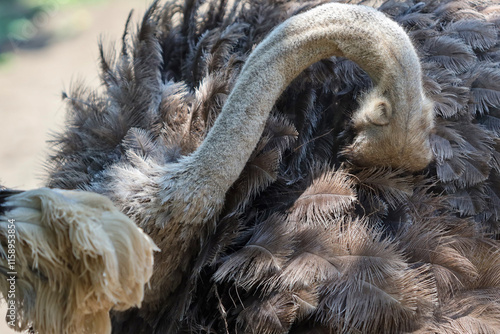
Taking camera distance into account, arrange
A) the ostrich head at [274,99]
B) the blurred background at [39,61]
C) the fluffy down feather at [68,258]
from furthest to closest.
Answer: the blurred background at [39,61]
the ostrich head at [274,99]
the fluffy down feather at [68,258]

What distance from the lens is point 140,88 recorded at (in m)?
2.18

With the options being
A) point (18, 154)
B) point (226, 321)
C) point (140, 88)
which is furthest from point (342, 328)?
point (18, 154)

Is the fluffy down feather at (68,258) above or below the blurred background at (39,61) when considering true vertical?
above

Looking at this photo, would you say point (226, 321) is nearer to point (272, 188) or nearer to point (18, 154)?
point (272, 188)

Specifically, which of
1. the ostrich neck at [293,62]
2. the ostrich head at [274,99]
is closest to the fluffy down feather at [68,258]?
the ostrich head at [274,99]

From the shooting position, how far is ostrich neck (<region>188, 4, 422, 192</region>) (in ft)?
5.92

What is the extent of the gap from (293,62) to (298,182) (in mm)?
435

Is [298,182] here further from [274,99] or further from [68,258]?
[68,258]

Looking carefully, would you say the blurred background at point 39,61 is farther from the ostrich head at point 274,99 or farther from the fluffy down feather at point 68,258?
the fluffy down feather at point 68,258

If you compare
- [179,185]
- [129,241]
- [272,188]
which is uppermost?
[129,241]

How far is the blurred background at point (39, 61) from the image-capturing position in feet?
16.6

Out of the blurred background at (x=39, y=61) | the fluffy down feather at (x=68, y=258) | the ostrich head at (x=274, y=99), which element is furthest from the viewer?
the blurred background at (x=39, y=61)

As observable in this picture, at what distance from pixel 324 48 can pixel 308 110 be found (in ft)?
0.97

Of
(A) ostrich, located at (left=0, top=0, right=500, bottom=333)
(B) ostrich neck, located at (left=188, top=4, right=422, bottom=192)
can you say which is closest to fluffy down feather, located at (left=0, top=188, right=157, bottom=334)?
(A) ostrich, located at (left=0, top=0, right=500, bottom=333)
